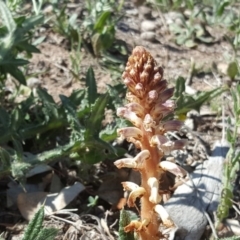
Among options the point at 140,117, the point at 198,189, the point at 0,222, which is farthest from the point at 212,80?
the point at 140,117

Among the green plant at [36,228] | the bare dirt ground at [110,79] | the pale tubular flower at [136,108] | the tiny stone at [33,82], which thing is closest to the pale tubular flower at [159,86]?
the pale tubular flower at [136,108]

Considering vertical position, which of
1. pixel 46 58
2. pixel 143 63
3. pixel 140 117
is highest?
pixel 143 63

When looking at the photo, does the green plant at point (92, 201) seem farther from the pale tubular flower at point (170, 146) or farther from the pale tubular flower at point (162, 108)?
the pale tubular flower at point (162, 108)

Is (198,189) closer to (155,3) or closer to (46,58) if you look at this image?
(46,58)

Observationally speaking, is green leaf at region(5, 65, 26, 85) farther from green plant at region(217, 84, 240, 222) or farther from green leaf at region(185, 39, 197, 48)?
green leaf at region(185, 39, 197, 48)

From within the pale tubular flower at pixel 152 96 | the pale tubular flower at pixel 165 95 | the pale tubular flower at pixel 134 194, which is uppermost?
the pale tubular flower at pixel 152 96

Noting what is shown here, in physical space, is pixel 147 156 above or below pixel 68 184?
above

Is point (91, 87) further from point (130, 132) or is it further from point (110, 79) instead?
point (130, 132)
